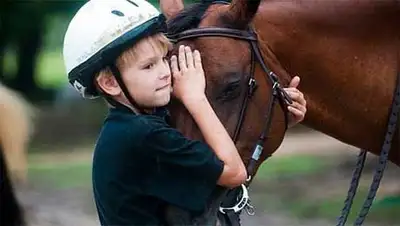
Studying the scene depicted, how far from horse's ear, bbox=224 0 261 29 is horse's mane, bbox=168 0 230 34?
0.10 metres

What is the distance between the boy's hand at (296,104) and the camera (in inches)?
137

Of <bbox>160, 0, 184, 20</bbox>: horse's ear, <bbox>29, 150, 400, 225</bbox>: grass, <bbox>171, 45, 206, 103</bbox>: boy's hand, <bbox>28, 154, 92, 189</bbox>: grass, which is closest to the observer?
<bbox>171, 45, 206, 103</bbox>: boy's hand

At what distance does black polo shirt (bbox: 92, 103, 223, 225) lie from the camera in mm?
2984

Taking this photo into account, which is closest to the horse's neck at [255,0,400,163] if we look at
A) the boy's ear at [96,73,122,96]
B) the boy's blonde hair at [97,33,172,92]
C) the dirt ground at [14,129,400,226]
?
the boy's blonde hair at [97,33,172,92]

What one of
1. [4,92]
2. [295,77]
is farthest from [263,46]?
[4,92]

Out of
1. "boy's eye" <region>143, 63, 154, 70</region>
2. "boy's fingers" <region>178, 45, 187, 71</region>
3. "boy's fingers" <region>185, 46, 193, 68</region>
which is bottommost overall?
"boy's fingers" <region>185, 46, 193, 68</region>

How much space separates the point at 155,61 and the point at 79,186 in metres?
9.80

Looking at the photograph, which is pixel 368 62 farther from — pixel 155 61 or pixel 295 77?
pixel 155 61

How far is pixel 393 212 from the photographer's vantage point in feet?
31.2

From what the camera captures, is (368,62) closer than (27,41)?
Yes

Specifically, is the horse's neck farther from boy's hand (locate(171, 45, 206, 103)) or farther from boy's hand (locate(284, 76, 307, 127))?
boy's hand (locate(171, 45, 206, 103))

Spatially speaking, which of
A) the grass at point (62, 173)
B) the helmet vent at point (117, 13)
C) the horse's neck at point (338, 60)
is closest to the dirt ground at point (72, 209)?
the grass at point (62, 173)

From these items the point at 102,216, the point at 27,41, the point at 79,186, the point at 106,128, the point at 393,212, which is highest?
the point at 106,128

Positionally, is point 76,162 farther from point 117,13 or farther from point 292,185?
point 117,13
